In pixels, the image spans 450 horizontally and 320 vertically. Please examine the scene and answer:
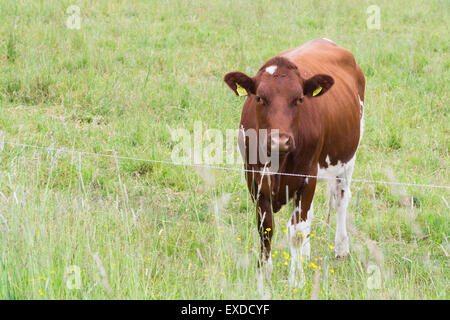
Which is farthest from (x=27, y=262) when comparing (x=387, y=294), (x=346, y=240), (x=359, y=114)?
(x=359, y=114)

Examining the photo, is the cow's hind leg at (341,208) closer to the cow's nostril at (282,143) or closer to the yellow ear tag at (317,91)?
the yellow ear tag at (317,91)

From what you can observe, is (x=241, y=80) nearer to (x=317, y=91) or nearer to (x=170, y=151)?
(x=317, y=91)

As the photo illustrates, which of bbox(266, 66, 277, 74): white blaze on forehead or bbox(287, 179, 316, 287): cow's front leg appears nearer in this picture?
bbox(266, 66, 277, 74): white blaze on forehead

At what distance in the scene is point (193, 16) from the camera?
10.8 m

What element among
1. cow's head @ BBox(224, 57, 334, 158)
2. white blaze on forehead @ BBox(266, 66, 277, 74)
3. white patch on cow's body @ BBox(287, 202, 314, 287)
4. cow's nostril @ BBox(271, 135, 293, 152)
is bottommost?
white patch on cow's body @ BBox(287, 202, 314, 287)

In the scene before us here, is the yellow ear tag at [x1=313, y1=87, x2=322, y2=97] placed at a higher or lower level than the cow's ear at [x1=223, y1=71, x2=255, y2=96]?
lower

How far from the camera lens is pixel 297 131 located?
3896 millimetres

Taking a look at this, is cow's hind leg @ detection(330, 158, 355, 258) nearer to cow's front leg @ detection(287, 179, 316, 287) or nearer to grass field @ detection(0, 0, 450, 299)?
grass field @ detection(0, 0, 450, 299)

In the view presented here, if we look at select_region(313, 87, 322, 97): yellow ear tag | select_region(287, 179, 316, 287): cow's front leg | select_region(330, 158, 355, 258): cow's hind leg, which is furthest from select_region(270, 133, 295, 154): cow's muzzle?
select_region(330, 158, 355, 258): cow's hind leg

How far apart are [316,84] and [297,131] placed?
1.26 feet

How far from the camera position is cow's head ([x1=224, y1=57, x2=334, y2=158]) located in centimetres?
365

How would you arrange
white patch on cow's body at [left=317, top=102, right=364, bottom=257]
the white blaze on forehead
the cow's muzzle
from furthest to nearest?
white patch on cow's body at [left=317, top=102, right=364, bottom=257], the white blaze on forehead, the cow's muzzle

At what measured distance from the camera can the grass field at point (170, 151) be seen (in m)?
3.30

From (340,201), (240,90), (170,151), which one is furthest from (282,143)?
(170,151)
